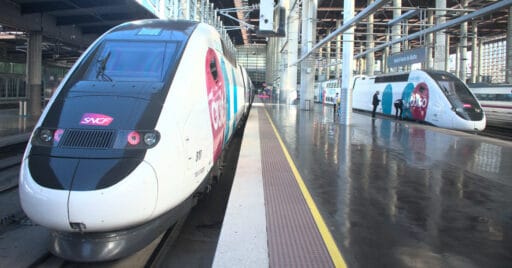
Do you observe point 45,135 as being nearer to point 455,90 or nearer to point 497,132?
point 455,90

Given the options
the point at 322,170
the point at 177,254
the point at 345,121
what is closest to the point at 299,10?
the point at 345,121

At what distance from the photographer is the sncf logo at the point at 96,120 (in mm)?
4664

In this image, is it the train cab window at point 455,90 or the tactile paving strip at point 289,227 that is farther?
the train cab window at point 455,90

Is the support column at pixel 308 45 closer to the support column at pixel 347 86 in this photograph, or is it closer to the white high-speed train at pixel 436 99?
the white high-speed train at pixel 436 99

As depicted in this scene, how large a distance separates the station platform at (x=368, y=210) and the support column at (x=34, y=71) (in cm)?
1674

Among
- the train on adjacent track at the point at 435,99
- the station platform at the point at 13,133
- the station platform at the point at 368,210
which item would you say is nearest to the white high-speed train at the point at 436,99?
the train on adjacent track at the point at 435,99

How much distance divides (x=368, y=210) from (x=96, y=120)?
142 inches

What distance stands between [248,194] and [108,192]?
2.83m

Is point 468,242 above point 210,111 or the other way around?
the other way around

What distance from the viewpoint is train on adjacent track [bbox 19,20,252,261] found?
413 centimetres

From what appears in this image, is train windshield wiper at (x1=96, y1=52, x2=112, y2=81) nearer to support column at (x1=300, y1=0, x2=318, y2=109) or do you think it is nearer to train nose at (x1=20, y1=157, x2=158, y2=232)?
train nose at (x1=20, y1=157, x2=158, y2=232)

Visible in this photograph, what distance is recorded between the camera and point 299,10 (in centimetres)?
4062

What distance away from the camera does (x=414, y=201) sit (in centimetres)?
654

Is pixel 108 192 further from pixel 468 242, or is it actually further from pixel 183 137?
pixel 468 242
